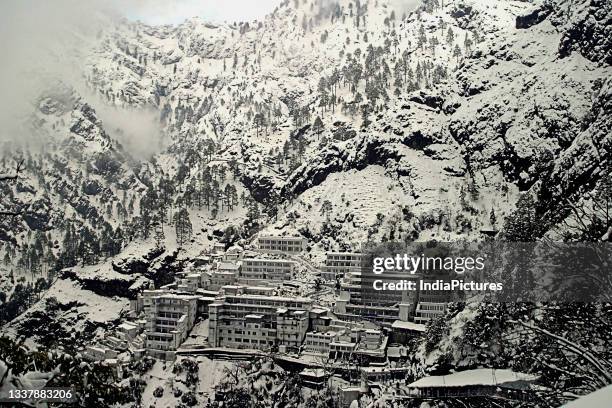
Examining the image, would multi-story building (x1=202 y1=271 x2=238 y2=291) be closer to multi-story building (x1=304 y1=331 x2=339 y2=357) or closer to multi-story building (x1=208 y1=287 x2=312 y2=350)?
multi-story building (x1=208 y1=287 x2=312 y2=350)

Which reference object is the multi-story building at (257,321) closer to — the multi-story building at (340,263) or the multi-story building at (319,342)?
the multi-story building at (319,342)

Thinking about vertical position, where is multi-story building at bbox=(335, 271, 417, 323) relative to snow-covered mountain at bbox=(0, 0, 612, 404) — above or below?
below

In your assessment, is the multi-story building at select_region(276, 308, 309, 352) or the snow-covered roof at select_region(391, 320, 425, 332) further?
the multi-story building at select_region(276, 308, 309, 352)

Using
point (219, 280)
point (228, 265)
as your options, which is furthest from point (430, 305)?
point (228, 265)
